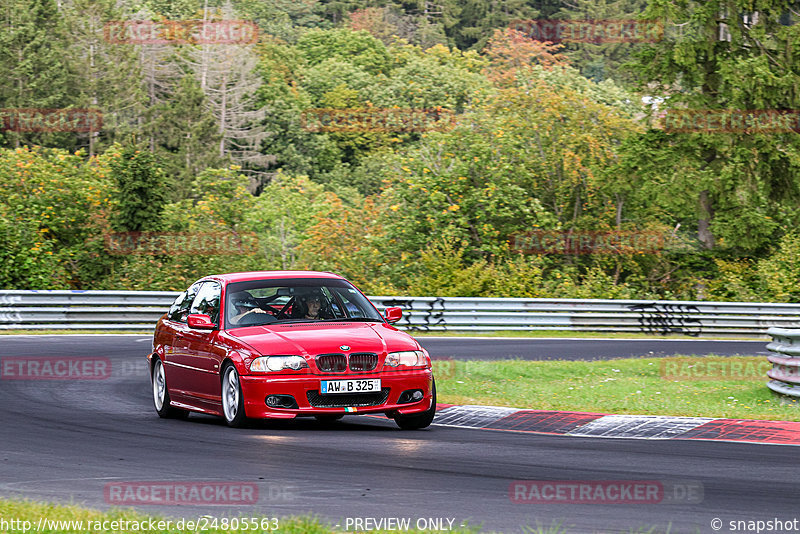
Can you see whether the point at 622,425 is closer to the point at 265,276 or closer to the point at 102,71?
the point at 265,276

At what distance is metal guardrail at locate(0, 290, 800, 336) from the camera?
89.1 ft

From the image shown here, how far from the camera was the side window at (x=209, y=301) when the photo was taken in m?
12.4

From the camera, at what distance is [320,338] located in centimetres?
1116

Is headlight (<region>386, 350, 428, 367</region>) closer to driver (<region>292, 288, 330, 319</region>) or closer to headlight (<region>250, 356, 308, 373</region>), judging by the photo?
headlight (<region>250, 356, 308, 373</region>)

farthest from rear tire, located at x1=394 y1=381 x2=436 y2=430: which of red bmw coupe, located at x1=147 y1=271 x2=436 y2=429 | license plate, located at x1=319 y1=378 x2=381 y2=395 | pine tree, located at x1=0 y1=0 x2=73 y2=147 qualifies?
pine tree, located at x1=0 y1=0 x2=73 y2=147

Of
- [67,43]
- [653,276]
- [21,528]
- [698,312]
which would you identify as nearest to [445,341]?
[698,312]

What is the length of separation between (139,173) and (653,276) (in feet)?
58.2

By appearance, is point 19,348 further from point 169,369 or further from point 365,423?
point 365,423

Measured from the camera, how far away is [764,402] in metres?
14.3

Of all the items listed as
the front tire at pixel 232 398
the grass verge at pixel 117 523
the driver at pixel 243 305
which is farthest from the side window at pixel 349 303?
the grass verge at pixel 117 523

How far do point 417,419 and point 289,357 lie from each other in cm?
150

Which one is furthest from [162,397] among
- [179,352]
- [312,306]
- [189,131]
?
[189,131]

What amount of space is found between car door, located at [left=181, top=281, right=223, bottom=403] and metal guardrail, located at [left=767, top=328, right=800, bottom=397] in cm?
664

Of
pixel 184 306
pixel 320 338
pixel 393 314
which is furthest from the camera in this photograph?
pixel 184 306
